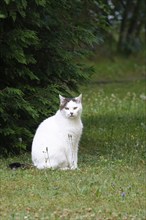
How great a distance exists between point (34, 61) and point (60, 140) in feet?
6.89

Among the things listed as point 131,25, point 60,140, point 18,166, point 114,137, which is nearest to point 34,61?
point 60,140

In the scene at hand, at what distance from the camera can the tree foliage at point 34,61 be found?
11.8 metres

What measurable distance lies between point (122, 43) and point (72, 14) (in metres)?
20.2

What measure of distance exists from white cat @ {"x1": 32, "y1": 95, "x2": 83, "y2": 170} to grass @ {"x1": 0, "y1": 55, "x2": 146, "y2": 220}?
283 millimetres

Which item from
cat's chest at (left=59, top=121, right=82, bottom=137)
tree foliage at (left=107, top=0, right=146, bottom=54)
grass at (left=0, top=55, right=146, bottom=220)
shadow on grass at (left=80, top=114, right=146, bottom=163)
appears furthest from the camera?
tree foliage at (left=107, top=0, right=146, bottom=54)

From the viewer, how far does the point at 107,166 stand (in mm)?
11031

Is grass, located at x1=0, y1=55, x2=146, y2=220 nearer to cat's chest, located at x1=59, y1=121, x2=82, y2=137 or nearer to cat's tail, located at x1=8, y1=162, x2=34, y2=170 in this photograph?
cat's tail, located at x1=8, y1=162, x2=34, y2=170

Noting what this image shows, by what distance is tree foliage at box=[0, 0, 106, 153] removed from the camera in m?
11.8

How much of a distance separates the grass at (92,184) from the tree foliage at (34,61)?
648 mm

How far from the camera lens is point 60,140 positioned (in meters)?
10.6

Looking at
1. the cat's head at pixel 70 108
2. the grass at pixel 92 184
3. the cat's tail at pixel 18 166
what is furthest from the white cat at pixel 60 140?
the grass at pixel 92 184

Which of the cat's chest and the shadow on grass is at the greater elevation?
the cat's chest

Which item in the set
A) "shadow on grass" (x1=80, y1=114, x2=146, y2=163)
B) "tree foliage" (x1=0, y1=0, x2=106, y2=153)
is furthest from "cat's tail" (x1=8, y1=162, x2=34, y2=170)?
"shadow on grass" (x1=80, y1=114, x2=146, y2=163)

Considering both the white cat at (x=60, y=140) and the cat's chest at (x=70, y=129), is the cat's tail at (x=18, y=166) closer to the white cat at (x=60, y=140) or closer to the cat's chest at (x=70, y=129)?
the white cat at (x=60, y=140)
